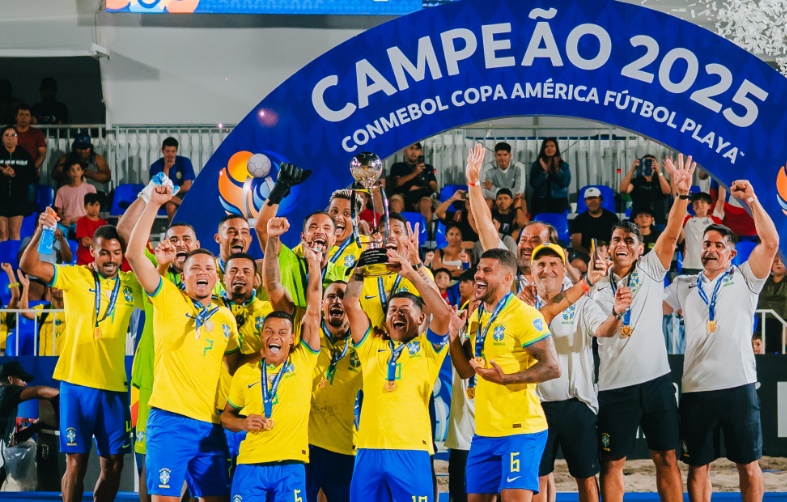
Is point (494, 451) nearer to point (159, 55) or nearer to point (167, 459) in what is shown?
point (167, 459)

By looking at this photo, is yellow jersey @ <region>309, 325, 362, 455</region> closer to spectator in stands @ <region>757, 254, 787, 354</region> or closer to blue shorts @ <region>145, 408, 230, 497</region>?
blue shorts @ <region>145, 408, 230, 497</region>

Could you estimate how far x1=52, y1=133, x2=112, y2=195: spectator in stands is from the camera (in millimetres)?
13719

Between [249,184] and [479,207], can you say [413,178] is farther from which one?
[479,207]

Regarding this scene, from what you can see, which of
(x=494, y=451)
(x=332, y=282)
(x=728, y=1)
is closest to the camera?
(x=494, y=451)

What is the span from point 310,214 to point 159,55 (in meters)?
8.66

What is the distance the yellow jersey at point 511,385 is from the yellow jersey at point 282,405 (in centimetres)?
104

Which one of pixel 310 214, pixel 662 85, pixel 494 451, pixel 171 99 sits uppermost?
pixel 171 99

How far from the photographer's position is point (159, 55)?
15352 mm

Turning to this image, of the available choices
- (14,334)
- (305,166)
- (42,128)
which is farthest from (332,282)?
(42,128)

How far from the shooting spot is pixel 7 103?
1506 cm

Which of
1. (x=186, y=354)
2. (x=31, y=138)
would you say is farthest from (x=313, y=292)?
(x=31, y=138)

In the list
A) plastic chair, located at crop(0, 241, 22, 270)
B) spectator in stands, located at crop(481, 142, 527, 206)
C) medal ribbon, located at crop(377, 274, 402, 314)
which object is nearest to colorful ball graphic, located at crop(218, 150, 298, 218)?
medal ribbon, located at crop(377, 274, 402, 314)

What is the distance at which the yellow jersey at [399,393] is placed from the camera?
257 inches

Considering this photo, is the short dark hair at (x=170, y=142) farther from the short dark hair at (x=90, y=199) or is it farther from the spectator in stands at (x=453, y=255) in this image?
the spectator in stands at (x=453, y=255)
